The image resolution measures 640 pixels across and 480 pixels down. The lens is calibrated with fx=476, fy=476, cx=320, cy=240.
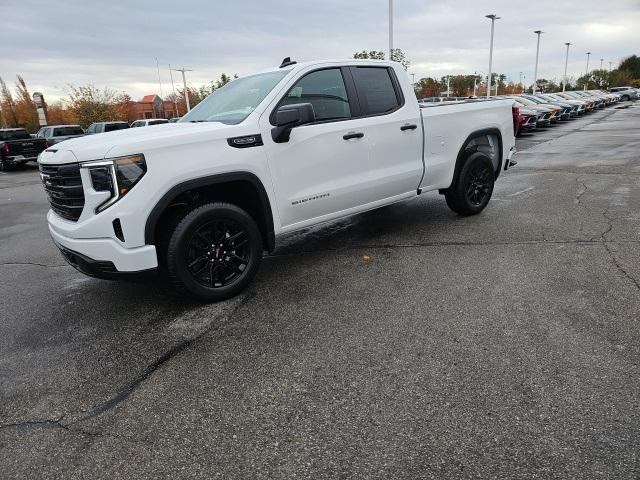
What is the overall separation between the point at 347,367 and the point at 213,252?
1.65 m

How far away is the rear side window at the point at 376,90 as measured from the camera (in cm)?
504

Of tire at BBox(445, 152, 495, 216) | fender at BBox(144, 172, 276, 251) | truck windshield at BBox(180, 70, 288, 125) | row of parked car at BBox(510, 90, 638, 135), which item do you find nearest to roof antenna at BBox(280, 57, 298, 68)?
truck windshield at BBox(180, 70, 288, 125)

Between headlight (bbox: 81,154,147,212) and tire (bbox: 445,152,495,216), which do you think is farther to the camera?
tire (bbox: 445,152,495,216)

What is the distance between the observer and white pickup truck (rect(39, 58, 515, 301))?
11.7 feet

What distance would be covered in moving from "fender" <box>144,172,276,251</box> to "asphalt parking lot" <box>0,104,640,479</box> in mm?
713

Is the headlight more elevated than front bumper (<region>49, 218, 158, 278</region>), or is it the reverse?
the headlight

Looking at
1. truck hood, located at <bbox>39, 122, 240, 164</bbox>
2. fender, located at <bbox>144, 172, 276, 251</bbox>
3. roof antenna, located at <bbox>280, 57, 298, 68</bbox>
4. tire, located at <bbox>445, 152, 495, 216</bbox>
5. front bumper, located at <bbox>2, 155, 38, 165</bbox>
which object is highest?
roof antenna, located at <bbox>280, 57, 298, 68</bbox>

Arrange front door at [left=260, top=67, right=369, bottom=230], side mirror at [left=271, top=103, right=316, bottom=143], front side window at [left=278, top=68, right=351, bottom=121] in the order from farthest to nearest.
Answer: front side window at [left=278, top=68, right=351, bottom=121] < front door at [left=260, top=67, right=369, bottom=230] < side mirror at [left=271, top=103, right=316, bottom=143]

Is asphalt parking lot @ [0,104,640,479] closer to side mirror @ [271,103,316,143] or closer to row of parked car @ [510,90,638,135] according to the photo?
side mirror @ [271,103,316,143]

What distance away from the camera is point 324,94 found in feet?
15.6

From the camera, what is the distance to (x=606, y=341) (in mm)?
3256

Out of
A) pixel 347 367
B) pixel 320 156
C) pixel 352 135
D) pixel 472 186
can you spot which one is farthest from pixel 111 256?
pixel 472 186

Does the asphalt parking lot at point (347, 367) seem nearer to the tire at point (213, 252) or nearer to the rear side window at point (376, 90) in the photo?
the tire at point (213, 252)

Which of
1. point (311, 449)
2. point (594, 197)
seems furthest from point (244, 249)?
point (594, 197)
